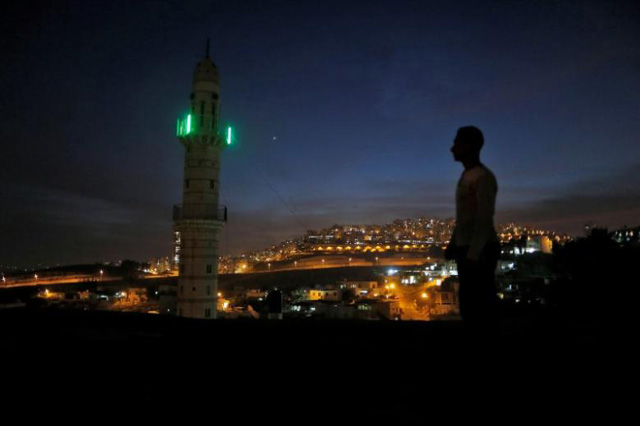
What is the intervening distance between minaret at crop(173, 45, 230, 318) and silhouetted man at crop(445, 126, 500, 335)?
60.8 feet

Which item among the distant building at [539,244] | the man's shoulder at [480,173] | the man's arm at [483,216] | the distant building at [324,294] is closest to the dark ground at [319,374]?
the man's arm at [483,216]

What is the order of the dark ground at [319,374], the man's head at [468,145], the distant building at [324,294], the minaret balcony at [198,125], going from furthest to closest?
the distant building at [324,294] < the minaret balcony at [198,125] < the man's head at [468,145] < the dark ground at [319,374]

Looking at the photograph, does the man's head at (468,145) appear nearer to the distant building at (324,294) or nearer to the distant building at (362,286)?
the distant building at (324,294)

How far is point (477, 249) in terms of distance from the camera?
3.40 meters

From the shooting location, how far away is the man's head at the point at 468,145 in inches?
145

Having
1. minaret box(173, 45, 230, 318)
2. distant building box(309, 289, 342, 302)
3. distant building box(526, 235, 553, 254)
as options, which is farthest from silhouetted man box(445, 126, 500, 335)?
distant building box(526, 235, 553, 254)

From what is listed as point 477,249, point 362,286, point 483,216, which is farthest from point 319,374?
point 362,286

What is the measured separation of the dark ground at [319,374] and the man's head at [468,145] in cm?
148

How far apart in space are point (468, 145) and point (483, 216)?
618 millimetres

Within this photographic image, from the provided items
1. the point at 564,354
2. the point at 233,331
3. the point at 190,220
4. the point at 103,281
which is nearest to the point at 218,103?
the point at 190,220

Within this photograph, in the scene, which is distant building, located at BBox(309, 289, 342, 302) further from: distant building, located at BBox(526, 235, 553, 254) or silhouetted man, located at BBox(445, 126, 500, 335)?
distant building, located at BBox(526, 235, 553, 254)

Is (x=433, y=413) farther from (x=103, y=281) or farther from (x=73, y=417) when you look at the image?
(x=103, y=281)

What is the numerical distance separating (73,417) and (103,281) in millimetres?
95236

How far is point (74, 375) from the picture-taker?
152 inches
